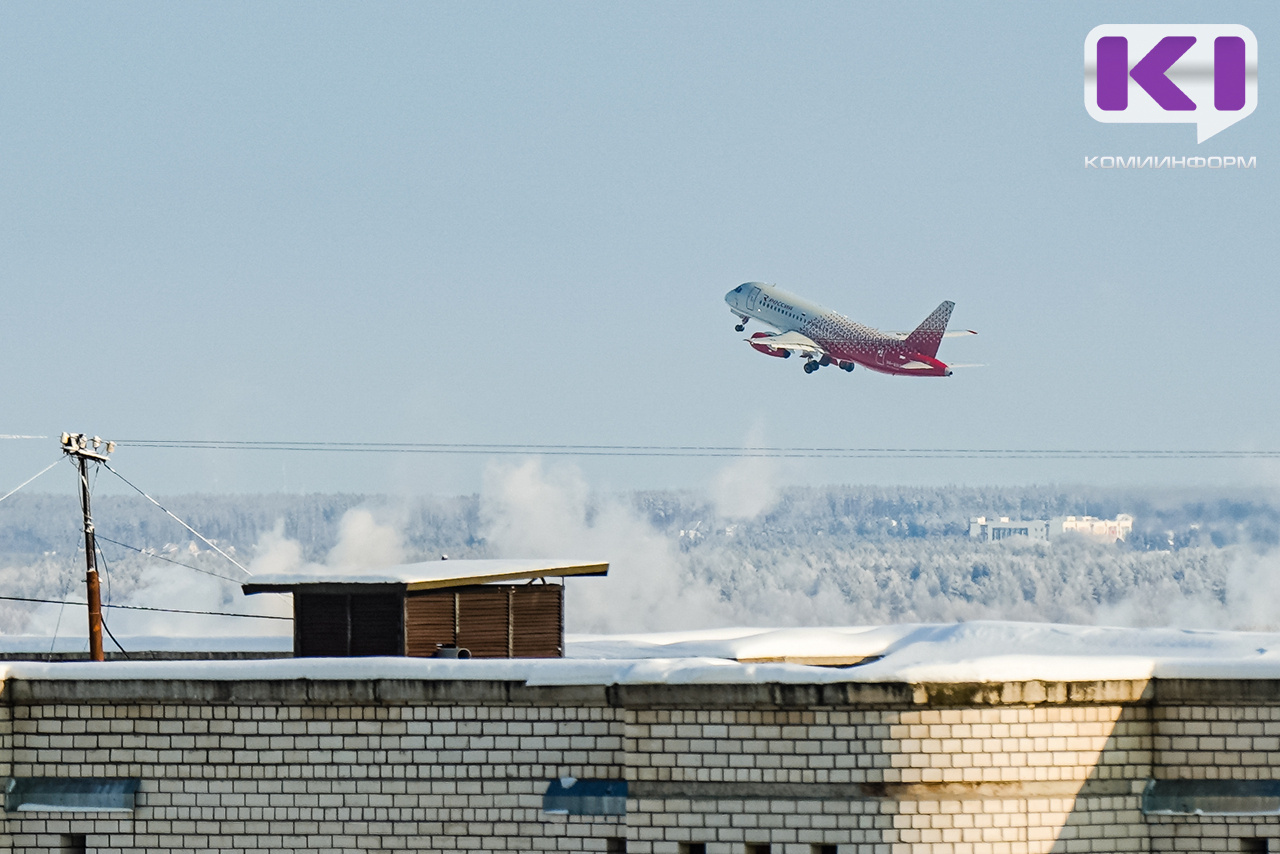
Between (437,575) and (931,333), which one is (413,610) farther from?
(931,333)

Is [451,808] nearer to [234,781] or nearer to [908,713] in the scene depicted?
[234,781]

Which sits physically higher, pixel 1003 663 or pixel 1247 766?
pixel 1003 663

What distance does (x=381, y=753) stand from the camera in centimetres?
2069

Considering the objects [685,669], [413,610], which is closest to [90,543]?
[413,610]

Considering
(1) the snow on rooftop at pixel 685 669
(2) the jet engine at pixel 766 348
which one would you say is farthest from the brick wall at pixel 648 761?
(2) the jet engine at pixel 766 348

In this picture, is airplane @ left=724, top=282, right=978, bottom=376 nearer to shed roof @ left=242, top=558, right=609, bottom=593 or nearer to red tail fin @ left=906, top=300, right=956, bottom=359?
red tail fin @ left=906, top=300, right=956, bottom=359

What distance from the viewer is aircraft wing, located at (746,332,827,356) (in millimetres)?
87312

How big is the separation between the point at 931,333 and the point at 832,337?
6.31 m

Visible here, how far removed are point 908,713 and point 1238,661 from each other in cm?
390

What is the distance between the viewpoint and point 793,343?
3492 inches

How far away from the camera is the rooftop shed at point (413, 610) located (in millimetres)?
25531

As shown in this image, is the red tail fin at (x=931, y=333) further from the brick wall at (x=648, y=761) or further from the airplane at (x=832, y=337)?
the brick wall at (x=648, y=761)

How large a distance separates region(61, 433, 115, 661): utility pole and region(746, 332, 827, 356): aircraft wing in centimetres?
5666

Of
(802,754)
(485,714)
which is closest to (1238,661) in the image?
(802,754)
